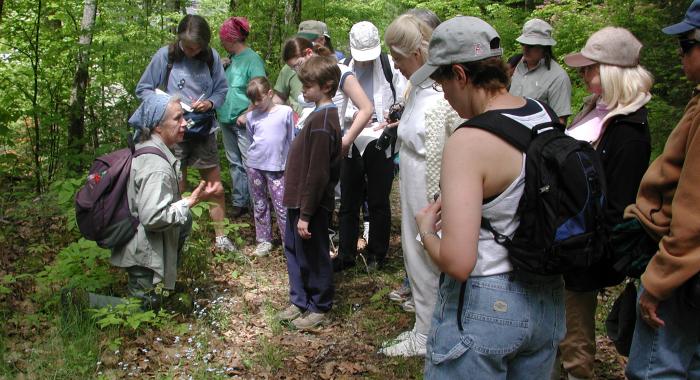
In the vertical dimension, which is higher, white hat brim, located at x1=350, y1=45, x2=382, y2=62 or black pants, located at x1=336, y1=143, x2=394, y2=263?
white hat brim, located at x1=350, y1=45, x2=382, y2=62

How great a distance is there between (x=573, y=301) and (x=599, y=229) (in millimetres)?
1496

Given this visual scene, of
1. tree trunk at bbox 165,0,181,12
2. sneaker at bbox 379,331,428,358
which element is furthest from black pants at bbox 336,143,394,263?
tree trunk at bbox 165,0,181,12

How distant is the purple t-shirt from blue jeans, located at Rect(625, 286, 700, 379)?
4059 millimetres

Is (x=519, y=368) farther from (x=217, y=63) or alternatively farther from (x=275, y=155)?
(x=217, y=63)

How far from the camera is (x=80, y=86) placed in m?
7.42

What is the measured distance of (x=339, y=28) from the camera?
519 inches

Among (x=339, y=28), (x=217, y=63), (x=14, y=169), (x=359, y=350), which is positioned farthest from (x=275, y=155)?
(x=339, y=28)

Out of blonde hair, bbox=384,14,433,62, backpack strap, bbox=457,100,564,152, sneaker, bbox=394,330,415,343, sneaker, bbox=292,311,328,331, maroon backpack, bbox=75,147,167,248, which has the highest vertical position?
blonde hair, bbox=384,14,433,62

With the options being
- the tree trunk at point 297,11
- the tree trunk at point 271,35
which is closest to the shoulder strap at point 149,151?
the tree trunk at point 271,35

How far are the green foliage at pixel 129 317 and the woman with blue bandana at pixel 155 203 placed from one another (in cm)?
14

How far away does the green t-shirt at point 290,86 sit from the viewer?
6664 millimetres

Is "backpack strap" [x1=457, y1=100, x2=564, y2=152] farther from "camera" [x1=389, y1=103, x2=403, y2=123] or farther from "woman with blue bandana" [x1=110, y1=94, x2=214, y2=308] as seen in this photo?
"camera" [x1=389, y1=103, x2=403, y2=123]

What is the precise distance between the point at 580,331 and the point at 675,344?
3.67ft

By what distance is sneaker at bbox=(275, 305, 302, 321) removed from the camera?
4898mm
